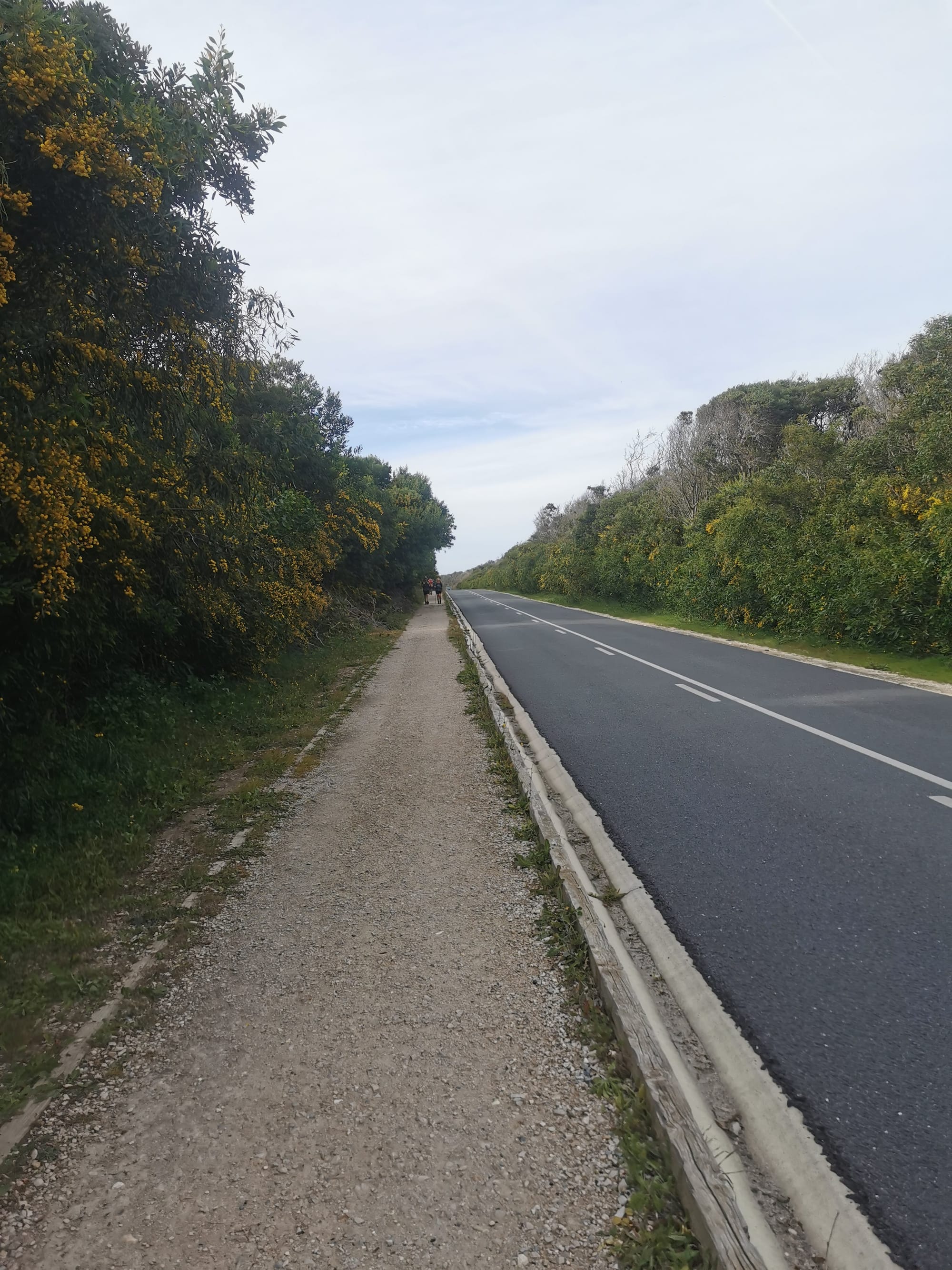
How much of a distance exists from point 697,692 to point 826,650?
6.29 m

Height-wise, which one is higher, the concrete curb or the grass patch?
the grass patch

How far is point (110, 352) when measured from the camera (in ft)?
20.3

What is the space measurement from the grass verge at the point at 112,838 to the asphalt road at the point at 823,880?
10.4ft

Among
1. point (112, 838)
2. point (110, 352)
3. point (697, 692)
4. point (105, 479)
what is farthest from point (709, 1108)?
point (697, 692)

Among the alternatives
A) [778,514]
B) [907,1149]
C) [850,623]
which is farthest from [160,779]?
[778,514]

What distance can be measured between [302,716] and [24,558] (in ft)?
21.6

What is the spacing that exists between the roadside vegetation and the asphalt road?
329cm

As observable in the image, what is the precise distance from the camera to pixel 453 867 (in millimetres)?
5508

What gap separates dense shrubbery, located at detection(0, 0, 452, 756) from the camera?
4.91 meters

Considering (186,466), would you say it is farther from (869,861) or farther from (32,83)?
(869,861)

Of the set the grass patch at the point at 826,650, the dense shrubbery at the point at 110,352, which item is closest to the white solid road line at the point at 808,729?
the grass patch at the point at 826,650

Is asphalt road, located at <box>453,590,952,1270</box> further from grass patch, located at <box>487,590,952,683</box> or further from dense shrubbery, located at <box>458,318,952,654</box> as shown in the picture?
dense shrubbery, located at <box>458,318,952,654</box>

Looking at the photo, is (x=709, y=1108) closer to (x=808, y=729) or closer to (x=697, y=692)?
(x=808, y=729)

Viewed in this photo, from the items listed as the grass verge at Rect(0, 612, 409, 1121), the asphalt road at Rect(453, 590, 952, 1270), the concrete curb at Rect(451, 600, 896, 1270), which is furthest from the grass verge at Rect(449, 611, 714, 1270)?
the grass verge at Rect(0, 612, 409, 1121)
